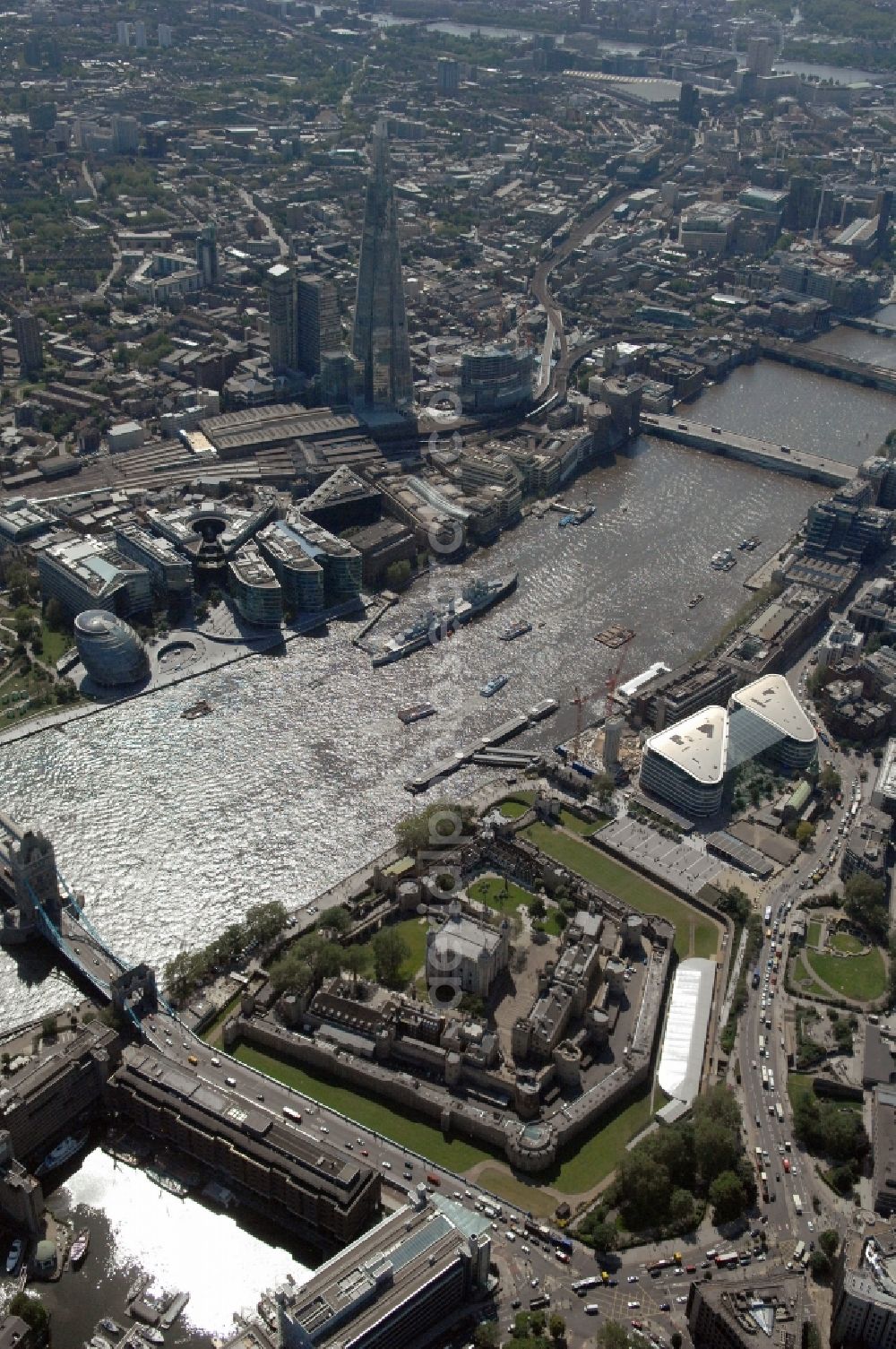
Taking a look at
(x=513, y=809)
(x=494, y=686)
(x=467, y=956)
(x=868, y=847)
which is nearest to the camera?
(x=467, y=956)

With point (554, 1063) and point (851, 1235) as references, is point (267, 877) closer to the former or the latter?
point (554, 1063)

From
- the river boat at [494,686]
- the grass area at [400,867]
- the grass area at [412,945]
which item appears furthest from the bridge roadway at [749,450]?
the grass area at [412,945]

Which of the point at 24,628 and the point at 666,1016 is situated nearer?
the point at 666,1016

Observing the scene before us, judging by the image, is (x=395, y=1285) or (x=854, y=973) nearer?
(x=395, y=1285)

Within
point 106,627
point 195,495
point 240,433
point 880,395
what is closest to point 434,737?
point 106,627

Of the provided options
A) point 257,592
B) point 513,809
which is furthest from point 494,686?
point 257,592

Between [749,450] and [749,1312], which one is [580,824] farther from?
[749,450]
